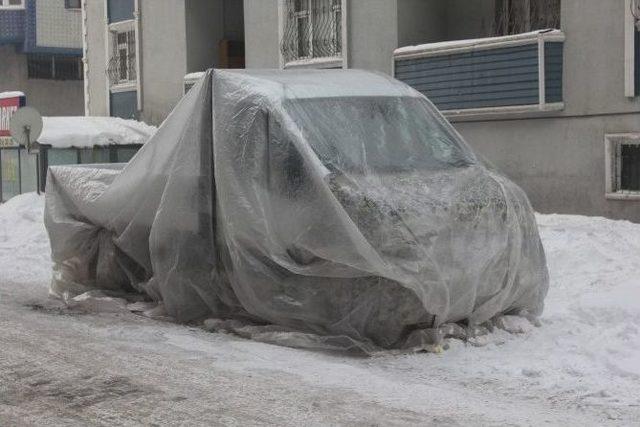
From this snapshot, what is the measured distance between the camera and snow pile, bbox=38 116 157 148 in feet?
70.9

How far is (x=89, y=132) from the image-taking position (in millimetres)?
22125

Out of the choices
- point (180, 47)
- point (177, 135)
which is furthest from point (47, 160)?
point (177, 135)

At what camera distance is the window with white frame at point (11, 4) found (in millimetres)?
35625

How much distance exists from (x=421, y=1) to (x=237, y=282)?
1126 cm

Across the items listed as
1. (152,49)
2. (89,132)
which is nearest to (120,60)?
(152,49)

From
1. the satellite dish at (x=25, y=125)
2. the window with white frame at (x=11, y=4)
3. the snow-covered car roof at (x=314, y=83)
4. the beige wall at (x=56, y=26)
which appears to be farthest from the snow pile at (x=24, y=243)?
the beige wall at (x=56, y=26)

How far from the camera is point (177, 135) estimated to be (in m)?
8.66

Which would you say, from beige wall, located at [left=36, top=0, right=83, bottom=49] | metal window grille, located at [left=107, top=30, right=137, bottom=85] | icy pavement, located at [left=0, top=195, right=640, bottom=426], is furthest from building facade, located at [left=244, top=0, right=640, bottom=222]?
beige wall, located at [left=36, top=0, right=83, bottom=49]

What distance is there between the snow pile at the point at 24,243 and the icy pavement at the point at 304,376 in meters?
2.57

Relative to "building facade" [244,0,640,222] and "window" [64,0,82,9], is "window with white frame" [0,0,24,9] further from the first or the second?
"building facade" [244,0,640,222]

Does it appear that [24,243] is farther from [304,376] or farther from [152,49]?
[152,49]

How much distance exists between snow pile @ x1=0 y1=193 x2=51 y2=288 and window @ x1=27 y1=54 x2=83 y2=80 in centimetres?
2089

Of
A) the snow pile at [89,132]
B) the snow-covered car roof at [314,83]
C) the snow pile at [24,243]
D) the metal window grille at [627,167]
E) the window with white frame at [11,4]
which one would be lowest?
the snow pile at [24,243]

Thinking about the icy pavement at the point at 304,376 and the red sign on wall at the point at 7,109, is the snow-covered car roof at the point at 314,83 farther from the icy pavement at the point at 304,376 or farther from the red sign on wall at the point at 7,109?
the red sign on wall at the point at 7,109
